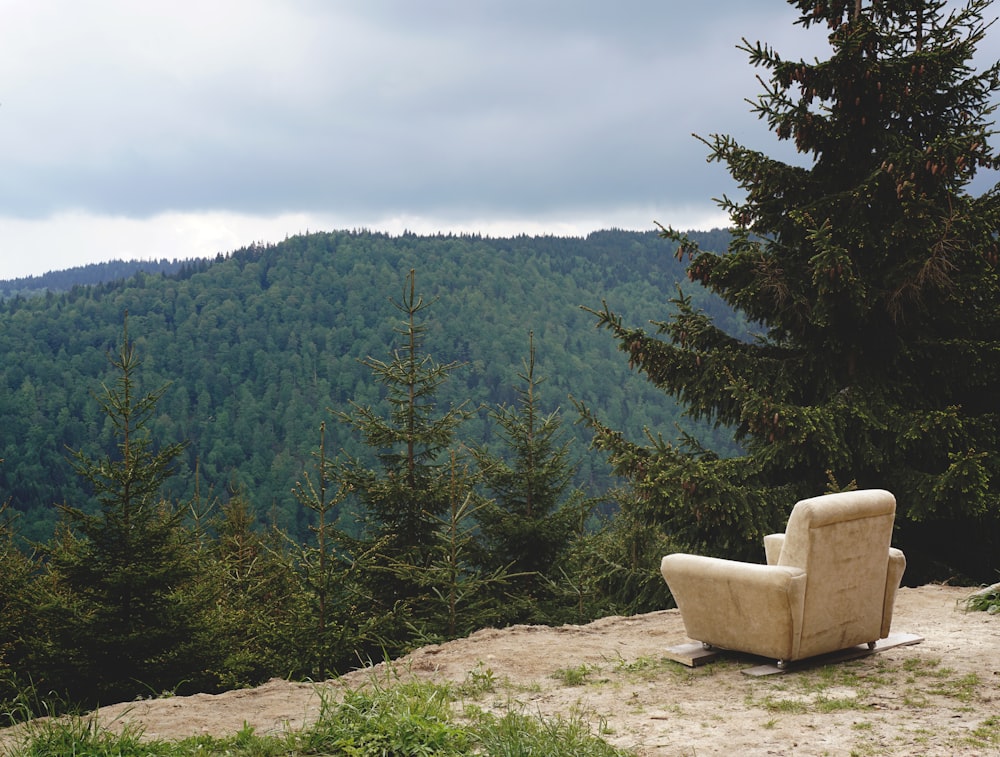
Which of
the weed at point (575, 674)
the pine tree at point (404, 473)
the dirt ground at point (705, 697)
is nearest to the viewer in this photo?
the dirt ground at point (705, 697)

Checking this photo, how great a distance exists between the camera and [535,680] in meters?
5.25

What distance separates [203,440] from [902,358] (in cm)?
9477

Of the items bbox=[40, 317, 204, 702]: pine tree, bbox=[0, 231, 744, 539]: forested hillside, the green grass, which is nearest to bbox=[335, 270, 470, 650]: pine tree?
bbox=[40, 317, 204, 702]: pine tree

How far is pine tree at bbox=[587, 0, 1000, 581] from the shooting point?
26.4 feet

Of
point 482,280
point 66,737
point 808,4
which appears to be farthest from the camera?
point 482,280

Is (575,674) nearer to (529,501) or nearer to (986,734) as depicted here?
(986,734)

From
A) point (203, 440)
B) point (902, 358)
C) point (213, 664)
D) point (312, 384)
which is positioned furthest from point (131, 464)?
point (312, 384)

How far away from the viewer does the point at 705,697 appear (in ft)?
15.7

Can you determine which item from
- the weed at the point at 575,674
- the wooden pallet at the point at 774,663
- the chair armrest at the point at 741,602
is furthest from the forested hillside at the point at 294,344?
the weed at the point at 575,674

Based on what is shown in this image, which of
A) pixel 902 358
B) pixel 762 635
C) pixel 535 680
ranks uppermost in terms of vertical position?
pixel 902 358

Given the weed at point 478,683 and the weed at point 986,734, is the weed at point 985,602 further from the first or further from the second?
the weed at point 478,683

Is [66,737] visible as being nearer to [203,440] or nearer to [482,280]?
[203,440]

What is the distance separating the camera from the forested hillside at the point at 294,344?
8725cm

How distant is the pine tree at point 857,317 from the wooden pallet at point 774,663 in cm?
232
